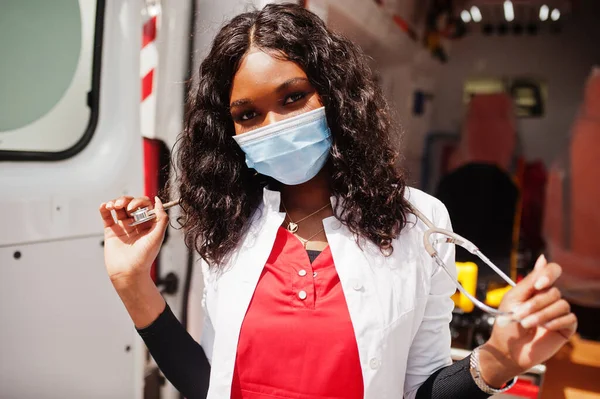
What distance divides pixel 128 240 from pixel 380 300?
0.55 meters

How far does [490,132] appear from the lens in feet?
17.0

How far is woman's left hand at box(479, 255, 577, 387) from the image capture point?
0.77 metres

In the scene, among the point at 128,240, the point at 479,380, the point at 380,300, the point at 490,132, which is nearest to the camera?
the point at 479,380

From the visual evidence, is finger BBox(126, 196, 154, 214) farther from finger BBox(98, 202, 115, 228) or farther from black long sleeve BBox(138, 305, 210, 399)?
black long sleeve BBox(138, 305, 210, 399)

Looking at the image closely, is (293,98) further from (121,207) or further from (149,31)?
(149,31)

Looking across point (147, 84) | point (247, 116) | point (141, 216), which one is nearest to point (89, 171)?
point (147, 84)

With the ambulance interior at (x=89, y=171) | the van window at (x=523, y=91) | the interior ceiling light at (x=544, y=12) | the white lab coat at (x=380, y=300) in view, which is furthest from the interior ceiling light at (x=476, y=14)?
the white lab coat at (x=380, y=300)

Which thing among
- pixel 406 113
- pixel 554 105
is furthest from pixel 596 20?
pixel 406 113

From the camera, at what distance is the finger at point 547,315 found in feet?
2.52

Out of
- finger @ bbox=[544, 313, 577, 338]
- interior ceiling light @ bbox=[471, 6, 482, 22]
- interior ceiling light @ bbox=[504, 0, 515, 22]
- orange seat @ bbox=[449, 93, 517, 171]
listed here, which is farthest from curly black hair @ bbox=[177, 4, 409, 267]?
orange seat @ bbox=[449, 93, 517, 171]

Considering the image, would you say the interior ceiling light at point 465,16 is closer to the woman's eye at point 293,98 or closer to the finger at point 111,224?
the woman's eye at point 293,98

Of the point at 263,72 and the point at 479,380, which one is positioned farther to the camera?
the point at 263,72

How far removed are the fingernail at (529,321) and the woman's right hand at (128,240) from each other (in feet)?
2.43

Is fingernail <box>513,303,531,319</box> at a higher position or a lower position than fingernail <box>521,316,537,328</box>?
higher
